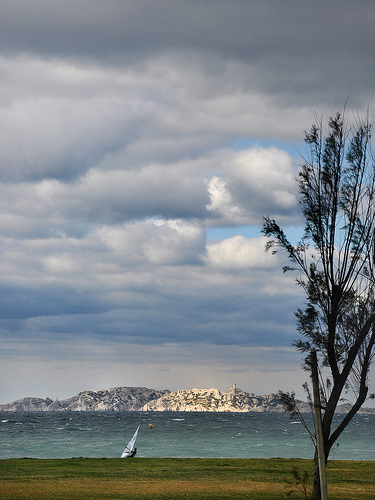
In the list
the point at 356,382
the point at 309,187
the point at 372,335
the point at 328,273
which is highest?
the point at 309,187

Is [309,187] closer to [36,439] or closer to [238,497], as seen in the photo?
[238,497]

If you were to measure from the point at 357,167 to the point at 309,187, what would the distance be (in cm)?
187

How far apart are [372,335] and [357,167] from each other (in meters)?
6.16

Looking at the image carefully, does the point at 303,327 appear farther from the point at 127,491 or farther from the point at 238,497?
the point at 127,491

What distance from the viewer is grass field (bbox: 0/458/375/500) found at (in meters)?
24.8

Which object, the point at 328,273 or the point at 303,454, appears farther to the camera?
the point at 303,454

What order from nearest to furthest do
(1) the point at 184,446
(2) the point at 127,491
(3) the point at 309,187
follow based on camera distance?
(3) the point at 309,187
(2) the point at 127,491
(1) the point at 184,446

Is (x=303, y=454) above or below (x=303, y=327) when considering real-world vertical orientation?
below

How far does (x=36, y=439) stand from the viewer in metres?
114

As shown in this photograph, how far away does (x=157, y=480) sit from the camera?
32.2 metres

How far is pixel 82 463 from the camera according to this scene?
43.4 m

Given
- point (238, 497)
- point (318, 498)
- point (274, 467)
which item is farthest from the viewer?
point (274, 467)

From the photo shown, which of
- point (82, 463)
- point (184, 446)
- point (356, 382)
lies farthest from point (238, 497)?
point (184, 446)

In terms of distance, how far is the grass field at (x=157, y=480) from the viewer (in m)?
24.8
